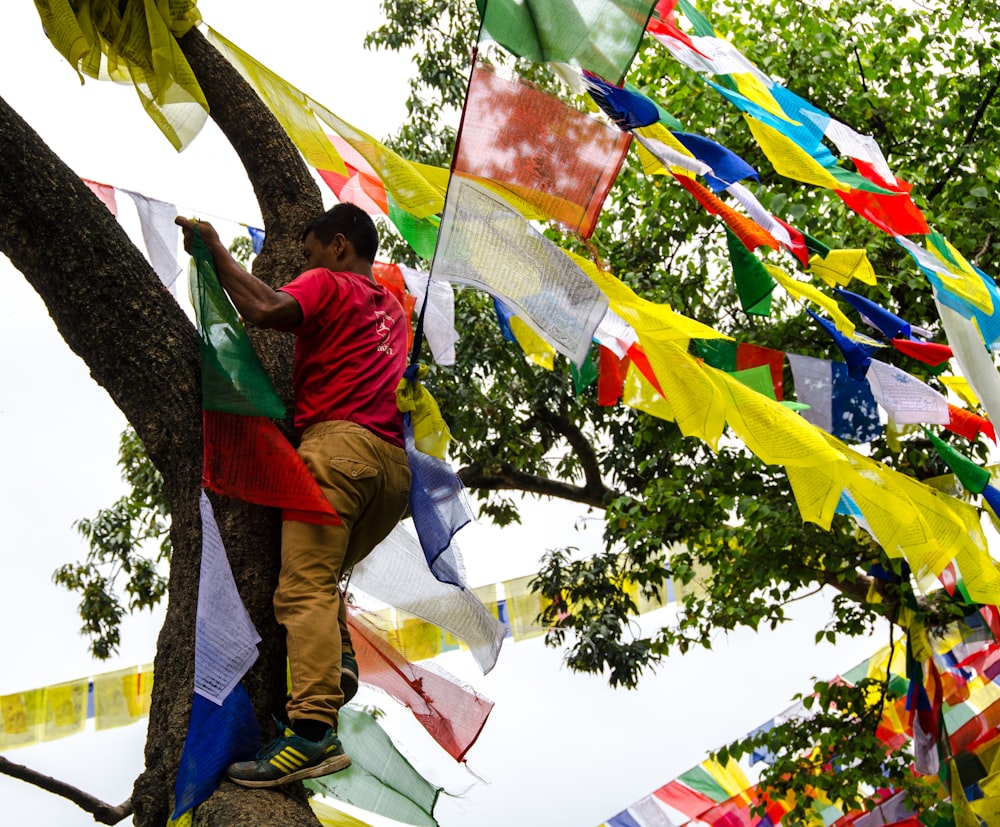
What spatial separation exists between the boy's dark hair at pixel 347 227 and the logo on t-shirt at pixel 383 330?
18 centimetres

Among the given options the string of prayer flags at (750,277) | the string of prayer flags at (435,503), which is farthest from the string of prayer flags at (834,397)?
the string of prayer flags at (435,503)

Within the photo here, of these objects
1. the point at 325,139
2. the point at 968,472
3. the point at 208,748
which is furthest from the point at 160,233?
the point at 968,472

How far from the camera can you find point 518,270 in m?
2.29

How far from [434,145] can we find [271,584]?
5.80 meters

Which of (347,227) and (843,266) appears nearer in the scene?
(347,227)

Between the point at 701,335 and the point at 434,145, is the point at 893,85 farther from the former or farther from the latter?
the point at 701,335

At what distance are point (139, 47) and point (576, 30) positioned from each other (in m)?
1.15

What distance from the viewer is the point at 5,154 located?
86.7 inches

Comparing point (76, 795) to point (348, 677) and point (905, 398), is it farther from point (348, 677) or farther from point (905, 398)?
point (905, 398)

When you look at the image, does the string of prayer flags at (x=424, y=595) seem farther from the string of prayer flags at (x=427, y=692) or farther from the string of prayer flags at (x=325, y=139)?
the string of prayer flags at (x=325, y=139)

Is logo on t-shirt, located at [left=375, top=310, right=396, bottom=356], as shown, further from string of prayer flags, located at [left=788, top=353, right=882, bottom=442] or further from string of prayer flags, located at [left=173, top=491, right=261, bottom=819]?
string of prayer flags, located at [left=788, top=353, right=882, bottom=442]

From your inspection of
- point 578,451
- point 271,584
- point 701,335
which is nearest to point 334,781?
point 271,584

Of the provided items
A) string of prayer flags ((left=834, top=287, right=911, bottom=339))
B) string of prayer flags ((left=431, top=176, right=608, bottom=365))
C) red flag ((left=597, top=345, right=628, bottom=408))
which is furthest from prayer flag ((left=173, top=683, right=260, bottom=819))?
string of prayer flags ((left=834, top=287, right=911, bottom=339))

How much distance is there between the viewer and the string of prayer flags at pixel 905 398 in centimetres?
365
